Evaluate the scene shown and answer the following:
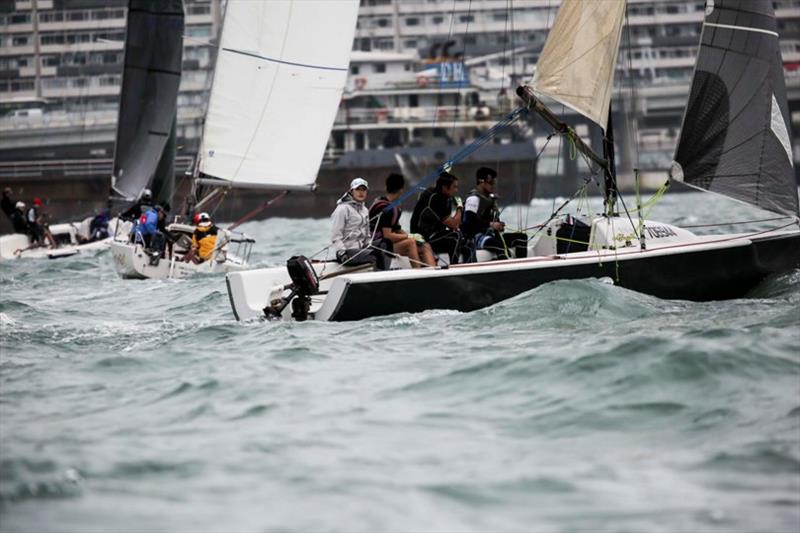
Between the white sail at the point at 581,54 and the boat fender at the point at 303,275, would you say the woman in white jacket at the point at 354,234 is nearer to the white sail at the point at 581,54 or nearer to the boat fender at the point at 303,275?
the boat fender at the point at 303,275

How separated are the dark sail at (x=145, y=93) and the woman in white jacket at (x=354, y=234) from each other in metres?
17.3

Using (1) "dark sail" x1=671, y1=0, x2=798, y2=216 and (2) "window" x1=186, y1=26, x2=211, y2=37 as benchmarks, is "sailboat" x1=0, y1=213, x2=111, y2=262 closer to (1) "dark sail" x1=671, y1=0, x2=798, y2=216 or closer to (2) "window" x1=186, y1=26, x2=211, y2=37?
(1) "dark sail" x1=671, y1=0, x2=798, y2=216

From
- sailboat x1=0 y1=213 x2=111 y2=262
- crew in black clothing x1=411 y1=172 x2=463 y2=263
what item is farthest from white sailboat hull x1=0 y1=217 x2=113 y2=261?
crew in black clothing x1=411 y1=172 x2=463 y2=263

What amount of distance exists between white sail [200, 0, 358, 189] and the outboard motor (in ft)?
30.1

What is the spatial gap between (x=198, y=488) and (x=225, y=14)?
15154 mm

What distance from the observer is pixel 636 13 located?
98.9 metres

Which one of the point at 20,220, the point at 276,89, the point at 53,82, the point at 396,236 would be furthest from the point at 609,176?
the point at 53,82

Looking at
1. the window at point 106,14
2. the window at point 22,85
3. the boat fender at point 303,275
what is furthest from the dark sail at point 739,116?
the window at point 22,85

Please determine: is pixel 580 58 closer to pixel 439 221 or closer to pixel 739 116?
pixel 739 116

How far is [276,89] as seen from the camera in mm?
19688

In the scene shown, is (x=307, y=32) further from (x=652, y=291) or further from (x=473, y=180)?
(x=473, y=180)

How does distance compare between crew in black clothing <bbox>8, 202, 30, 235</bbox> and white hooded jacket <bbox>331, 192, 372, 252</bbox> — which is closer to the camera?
white hooded jacket <bbox>331, 192, 372, 252</bbox>

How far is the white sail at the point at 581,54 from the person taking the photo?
11281 mm

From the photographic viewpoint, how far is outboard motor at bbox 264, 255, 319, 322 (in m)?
10.5
